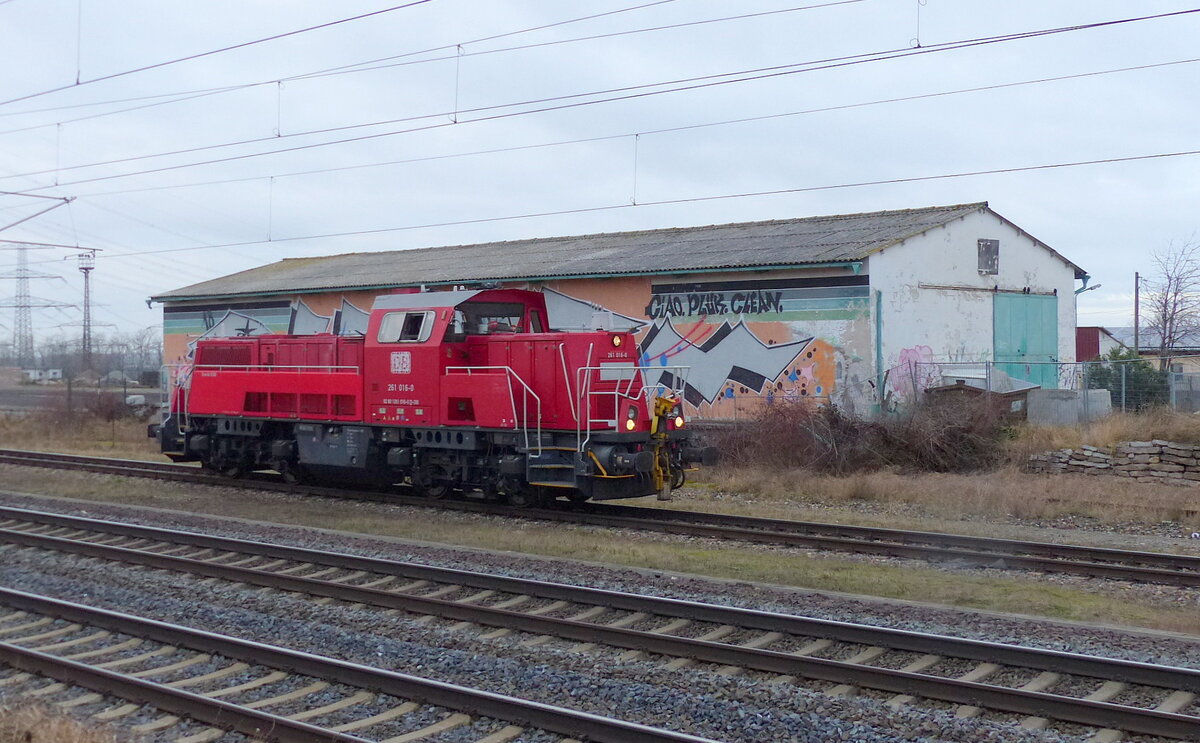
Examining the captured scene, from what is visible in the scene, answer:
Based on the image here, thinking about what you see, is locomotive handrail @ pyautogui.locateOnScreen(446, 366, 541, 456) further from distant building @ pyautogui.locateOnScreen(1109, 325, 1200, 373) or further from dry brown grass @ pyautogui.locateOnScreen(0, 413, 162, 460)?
distant building @ pyautogui.locateOnScreen(1109, 325, 1200, 373)

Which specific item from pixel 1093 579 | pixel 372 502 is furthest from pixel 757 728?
pixel 372 502

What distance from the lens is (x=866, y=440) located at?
66.8ft

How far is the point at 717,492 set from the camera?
1873 cm

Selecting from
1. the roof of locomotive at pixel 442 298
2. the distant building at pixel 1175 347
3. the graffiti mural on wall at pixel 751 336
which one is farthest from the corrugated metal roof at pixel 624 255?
the distant building at pixel 1175 347

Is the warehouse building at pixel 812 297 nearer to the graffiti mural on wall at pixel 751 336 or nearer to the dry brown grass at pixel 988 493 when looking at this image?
the graffiti mural on wall at pixel 751 336

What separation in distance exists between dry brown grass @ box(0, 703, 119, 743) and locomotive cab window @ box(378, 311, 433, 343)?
9268mm

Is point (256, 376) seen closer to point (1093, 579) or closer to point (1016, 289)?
point (1093, 579)

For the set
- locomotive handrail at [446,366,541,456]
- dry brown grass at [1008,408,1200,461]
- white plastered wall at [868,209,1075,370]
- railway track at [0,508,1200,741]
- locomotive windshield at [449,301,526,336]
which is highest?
white plastered wall at [868,209,1075,370]

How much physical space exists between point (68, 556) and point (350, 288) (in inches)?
706

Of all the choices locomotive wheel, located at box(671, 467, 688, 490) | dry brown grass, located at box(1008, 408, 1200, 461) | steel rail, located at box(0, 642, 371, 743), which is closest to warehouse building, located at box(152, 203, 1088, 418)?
dry brown grass, located at box(1008, 408, 1200, 461)

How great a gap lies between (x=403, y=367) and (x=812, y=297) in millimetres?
10263

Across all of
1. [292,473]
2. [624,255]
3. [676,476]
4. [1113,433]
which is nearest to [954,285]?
[1113,433]

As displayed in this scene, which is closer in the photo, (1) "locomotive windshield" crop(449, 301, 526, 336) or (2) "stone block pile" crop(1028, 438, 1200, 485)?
(1) "locomotive windshield" crop(449, 301, 526, 336)

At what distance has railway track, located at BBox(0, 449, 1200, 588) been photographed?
11.5m
